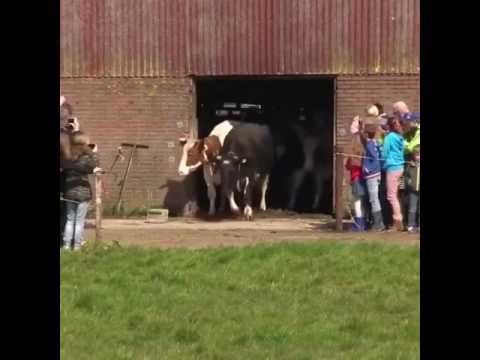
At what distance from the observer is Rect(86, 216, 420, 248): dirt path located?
1305 centimetres

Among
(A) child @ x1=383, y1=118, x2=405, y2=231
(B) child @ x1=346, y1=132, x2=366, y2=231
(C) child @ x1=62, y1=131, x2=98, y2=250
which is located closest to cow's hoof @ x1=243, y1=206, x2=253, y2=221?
(B) child @ x1=346, y1=132, x2=366, y2=231

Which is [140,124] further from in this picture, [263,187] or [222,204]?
[263,187]

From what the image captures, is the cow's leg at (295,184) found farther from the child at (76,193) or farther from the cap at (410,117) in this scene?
the child at (76,193)

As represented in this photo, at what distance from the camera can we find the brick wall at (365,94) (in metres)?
17.0

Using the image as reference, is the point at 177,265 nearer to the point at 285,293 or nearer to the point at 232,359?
the point at 285,293

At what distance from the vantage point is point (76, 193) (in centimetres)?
1145

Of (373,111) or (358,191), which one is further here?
(373,111)

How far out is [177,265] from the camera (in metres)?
10.1

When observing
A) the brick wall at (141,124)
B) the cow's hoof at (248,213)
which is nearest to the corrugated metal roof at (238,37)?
the brick wall at (141,124)

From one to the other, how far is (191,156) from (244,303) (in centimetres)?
907

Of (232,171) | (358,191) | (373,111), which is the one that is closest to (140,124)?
(232,171)

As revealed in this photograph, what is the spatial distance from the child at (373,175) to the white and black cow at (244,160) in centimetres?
354

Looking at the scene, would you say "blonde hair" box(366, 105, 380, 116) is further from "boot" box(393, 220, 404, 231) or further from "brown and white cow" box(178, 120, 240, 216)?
"brown and white cow" box(178, 120, 240, 216)
